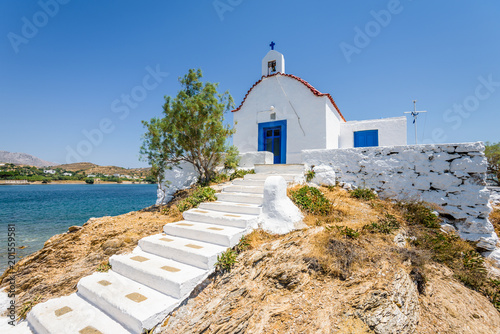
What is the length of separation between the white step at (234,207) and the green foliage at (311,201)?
1.26 m

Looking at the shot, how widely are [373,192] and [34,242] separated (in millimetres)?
15700

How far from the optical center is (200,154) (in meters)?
9.06

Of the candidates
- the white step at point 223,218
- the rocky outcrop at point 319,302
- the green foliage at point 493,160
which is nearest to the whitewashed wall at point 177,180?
the white step at point 223,218

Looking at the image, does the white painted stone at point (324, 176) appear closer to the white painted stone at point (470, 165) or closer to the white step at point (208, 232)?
the white painted stone at point (470, 165)

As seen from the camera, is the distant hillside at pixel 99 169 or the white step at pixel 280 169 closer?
the white step at pixel 280 169

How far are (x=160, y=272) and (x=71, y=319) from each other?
4.69 ft

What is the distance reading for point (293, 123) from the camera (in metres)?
11.9

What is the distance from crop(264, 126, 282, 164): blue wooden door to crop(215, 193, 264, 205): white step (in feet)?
18.6

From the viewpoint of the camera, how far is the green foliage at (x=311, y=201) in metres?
6.07

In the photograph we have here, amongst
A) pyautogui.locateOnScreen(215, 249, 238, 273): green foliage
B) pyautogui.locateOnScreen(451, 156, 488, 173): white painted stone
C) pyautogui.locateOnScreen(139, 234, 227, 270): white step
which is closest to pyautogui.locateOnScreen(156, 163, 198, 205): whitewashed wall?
pyautogui.locateOnScreen(139, 234, 227, 270): white step

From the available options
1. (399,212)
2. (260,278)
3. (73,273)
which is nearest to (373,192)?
(399,212)

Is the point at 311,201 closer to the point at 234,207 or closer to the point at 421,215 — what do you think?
the point at 234,207

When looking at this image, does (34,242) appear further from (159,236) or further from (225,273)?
(225,273)

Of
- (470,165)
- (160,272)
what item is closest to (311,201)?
(160,272)
